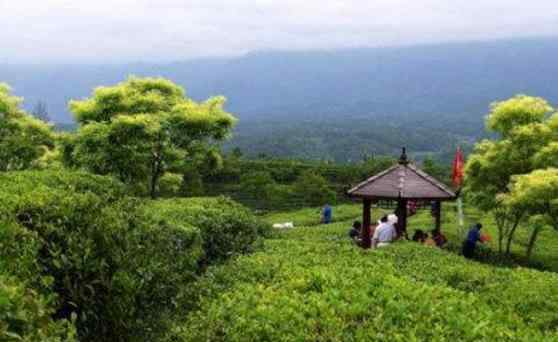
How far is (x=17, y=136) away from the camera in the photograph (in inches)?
1222

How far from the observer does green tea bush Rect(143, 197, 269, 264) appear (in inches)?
513

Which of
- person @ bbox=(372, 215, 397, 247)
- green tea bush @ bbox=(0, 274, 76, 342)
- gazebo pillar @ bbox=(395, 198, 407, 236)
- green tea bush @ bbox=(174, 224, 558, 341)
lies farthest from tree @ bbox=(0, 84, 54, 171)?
green tea bush @ bbox=(0, 274, 76, 342)

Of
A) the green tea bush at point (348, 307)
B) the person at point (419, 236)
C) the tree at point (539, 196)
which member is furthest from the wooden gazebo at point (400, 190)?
the green tea bush at point (348, 307)

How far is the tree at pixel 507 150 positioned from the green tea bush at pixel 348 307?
13044 millimetres

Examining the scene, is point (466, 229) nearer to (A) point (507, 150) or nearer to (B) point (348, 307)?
(A) point (507, 150)

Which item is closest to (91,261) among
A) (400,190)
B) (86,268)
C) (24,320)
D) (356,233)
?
(86,268)

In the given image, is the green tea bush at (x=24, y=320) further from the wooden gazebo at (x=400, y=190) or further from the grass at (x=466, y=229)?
the grass at (x=466, y=229)

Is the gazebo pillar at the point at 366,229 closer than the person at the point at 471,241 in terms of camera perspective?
No

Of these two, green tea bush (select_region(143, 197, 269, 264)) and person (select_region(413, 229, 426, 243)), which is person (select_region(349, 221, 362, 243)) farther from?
green tea bush (select_region(143, 197, 269, 264))

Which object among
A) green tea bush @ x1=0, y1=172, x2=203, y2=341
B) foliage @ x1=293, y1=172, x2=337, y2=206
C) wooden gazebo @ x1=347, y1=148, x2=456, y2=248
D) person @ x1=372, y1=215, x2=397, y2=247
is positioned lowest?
foliage @ x1=293, y1=172, x2=337, y2=206

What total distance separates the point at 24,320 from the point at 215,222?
8.91m

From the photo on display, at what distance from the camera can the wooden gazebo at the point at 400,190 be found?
22.7 meters

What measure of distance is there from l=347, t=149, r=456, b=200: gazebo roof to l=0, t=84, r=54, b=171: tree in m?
16.6

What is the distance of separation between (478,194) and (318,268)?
17.0 meters
